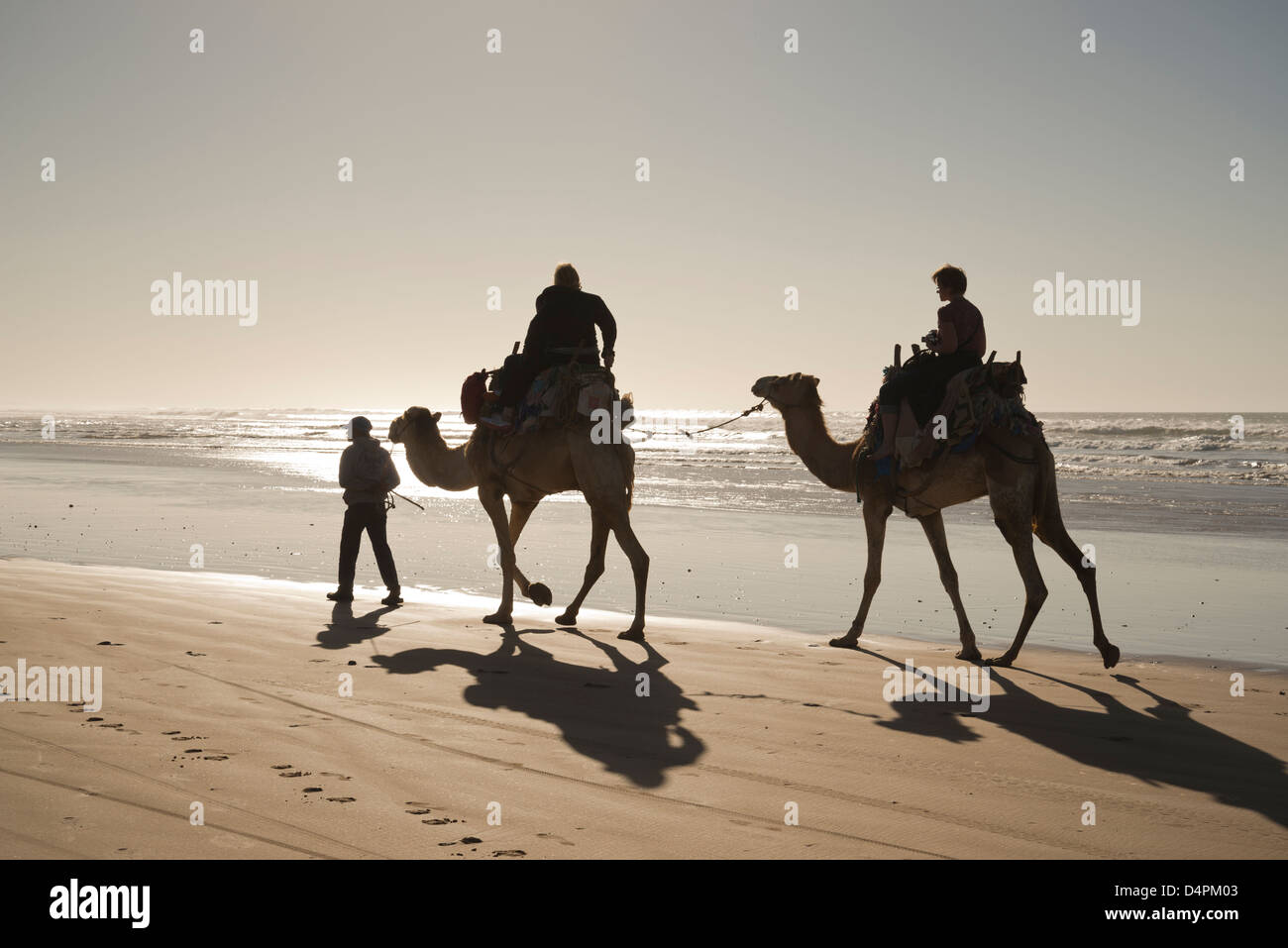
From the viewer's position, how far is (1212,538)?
716 inches

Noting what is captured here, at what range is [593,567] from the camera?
10820 mm

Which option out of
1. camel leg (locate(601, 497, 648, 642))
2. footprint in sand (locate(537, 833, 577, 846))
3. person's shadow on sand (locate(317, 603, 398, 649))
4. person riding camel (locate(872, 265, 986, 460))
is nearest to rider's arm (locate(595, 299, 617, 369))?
camel leg (locate(601, 497, 648, 642))

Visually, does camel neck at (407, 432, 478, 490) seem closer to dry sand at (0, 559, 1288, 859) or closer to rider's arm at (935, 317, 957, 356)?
dry sand at (0, 559, 1288, 859)

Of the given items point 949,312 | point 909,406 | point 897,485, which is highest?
point 949,312

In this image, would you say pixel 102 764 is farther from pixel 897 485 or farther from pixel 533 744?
pixel 897 485

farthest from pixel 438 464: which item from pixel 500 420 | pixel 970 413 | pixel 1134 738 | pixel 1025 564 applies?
pixel 1134 738

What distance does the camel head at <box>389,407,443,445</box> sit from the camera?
1138cm

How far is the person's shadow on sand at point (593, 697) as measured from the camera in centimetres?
605

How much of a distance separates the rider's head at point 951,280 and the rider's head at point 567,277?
3.37m

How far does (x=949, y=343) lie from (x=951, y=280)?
1.71 feet

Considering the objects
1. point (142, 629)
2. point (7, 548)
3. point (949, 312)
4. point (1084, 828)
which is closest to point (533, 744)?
point (1084, 828)

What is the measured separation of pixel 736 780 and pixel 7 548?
13.0 metres

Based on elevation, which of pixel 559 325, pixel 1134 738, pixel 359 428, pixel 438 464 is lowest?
pixel 1134 738

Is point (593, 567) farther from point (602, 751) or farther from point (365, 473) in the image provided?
point (602, 751)
